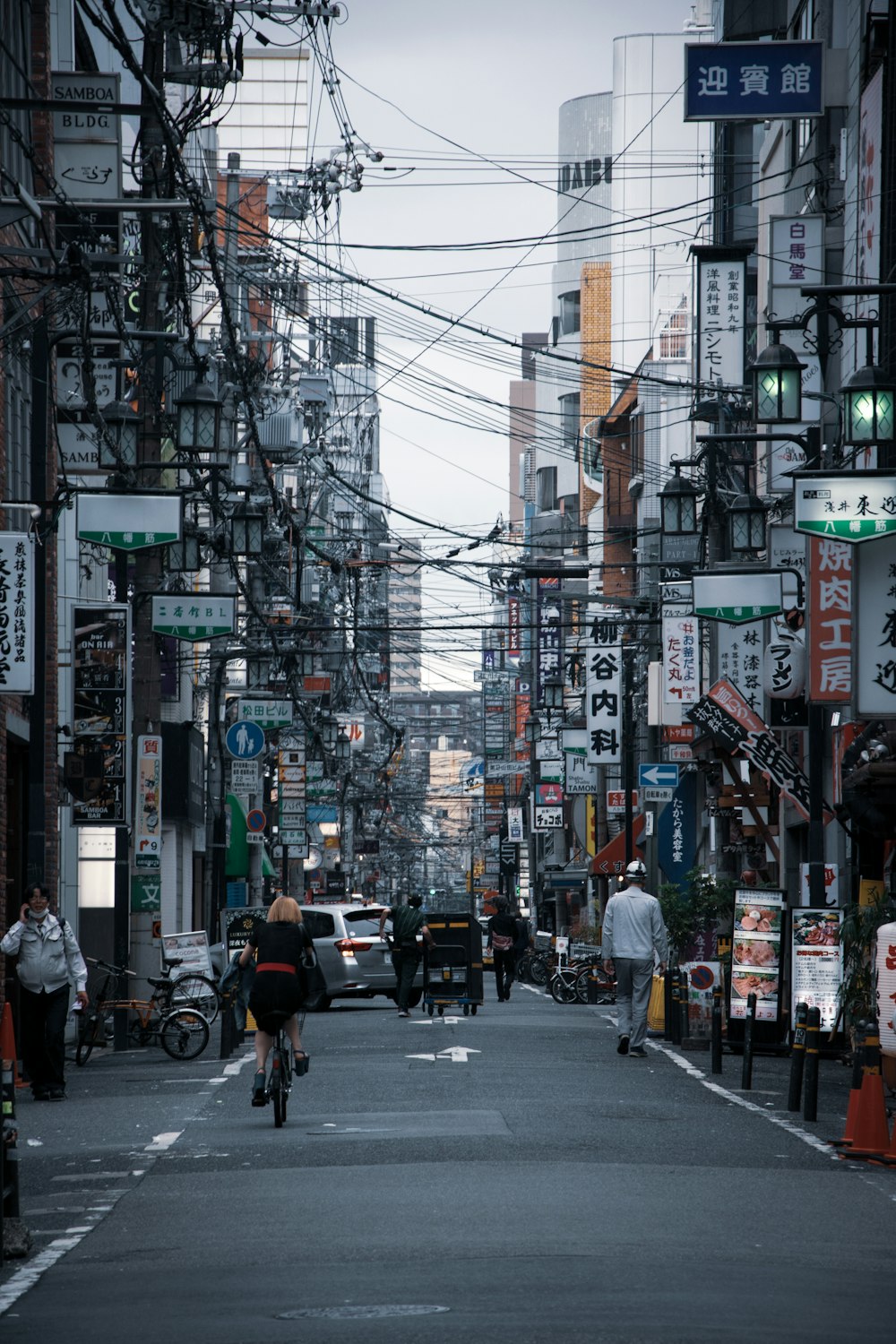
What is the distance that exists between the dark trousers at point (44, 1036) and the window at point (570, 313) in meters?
87.7

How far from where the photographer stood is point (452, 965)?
33.2m

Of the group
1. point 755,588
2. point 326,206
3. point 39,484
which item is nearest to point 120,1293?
point 39,484

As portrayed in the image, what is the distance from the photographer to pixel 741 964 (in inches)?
947

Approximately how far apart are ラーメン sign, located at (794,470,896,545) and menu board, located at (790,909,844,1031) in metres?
4.35

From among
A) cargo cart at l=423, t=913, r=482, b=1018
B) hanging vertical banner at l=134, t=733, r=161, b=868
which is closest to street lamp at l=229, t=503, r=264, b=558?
hanging vertical banner at l=134, t=733, r=161, b=868

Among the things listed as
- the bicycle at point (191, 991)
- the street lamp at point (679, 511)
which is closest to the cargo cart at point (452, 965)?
the bicycle at point (191, 991)

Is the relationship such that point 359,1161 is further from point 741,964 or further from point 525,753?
Result: point 525,753

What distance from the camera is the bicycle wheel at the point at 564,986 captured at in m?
39.8

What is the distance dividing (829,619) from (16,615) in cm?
928

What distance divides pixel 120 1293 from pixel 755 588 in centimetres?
1899

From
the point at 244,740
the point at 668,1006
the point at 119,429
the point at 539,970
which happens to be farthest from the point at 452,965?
the point at 539,970

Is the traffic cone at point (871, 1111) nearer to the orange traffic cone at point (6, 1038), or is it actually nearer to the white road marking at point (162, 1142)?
the white road marking at point (162, 1142)

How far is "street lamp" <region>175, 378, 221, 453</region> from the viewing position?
949 inches

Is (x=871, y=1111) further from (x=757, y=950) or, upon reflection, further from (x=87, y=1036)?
(x=87, y=1036)
